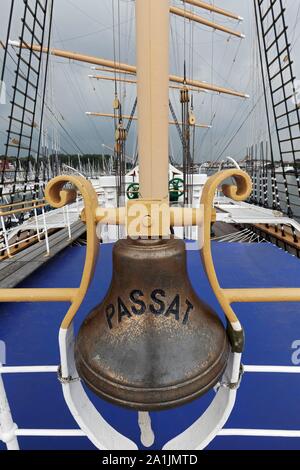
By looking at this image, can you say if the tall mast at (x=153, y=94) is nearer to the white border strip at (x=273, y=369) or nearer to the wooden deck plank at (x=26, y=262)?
the white border strip at (x=273, y=369)

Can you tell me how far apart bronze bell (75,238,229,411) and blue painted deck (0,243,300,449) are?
144 cm

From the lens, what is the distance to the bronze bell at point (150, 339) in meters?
0.76

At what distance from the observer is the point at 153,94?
803 millimetres

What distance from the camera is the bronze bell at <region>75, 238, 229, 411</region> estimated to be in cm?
76

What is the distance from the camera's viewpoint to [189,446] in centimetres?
116

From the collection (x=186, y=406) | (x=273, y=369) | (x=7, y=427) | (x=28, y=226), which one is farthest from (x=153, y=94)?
(x=28, y=226)

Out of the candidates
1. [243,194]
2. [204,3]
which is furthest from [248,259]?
[204,3]

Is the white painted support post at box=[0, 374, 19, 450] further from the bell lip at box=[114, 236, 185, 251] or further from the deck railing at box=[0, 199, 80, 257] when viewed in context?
the deck railing at box=[0, 199, 80, 257]

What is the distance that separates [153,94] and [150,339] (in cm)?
71

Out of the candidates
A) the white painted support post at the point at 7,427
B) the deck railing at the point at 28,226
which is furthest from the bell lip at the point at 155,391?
the deck railing at the point at 28,226

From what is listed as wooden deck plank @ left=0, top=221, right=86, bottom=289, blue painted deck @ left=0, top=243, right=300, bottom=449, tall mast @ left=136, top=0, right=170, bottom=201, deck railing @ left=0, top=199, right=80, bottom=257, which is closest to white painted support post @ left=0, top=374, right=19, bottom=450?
blue painted deck @ left=0, top=243, right=300, bottom=449

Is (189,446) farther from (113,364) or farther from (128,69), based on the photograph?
(128,69)

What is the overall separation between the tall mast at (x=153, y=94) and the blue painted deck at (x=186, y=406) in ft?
6.13

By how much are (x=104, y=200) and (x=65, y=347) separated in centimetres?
838
